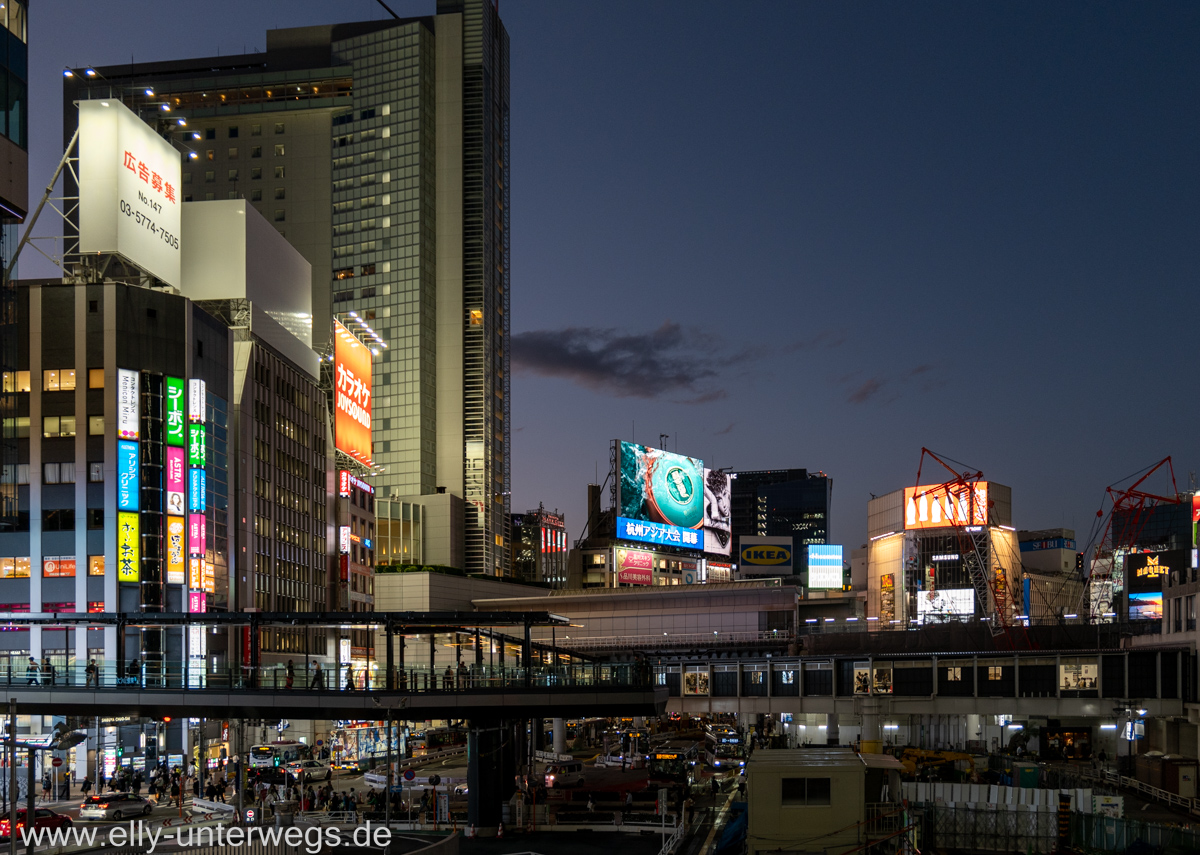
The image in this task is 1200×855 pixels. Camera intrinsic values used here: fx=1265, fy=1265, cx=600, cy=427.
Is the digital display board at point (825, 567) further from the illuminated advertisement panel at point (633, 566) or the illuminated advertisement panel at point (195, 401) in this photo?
the illuminated advertisement panel at point (195, 401)

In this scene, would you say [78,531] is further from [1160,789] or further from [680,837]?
[1160,789]

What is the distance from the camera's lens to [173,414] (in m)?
89.2

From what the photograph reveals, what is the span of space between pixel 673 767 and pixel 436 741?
124ft

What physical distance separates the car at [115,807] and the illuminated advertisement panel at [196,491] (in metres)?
29.2

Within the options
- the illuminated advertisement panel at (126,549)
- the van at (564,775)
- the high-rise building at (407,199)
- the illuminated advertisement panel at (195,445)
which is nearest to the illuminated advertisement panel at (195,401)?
the illuminated advertisement panel at (195,445)

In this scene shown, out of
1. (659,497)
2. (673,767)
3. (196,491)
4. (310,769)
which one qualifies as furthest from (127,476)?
(659,497)

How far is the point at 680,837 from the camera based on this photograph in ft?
170

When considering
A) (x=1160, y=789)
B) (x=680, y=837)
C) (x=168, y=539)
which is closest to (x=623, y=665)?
(x=680, y=837)

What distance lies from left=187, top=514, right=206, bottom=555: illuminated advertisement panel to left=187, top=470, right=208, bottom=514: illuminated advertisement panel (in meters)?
0.51

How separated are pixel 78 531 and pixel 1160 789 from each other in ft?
227

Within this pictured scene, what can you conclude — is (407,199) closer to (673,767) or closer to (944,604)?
(944,604)

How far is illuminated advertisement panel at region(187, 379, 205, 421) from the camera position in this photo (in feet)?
297

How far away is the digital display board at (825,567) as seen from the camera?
182 m

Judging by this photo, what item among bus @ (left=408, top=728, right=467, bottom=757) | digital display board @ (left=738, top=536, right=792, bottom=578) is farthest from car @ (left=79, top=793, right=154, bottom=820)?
digital display board @ (left=738, top=536, right=792, bottom=578)
